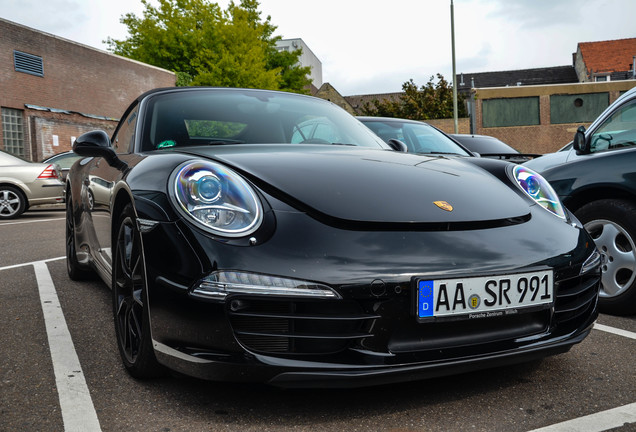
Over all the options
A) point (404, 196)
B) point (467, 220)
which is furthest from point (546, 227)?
point (404, 196)

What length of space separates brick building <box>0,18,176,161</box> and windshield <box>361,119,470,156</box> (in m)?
17.1

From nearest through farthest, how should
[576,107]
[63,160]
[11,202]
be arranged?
[11,202] → [63,160] → [576,107]

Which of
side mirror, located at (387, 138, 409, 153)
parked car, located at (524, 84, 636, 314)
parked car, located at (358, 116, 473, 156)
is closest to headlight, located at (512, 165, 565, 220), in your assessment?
side mirror, located at (387, 138, 409, 153)

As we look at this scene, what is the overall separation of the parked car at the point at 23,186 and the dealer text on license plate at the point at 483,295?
1047cm

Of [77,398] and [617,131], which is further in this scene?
[617,131]

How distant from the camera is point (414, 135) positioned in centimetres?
695

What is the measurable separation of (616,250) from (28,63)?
22.2 meters

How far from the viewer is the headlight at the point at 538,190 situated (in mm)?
2605

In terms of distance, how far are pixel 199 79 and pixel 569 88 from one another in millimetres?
18105

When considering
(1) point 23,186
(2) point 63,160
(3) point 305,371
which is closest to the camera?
(3) point 305,371

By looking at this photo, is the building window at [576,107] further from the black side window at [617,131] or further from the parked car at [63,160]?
the black side window at [617,131]

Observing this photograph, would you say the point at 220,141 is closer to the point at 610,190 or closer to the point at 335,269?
the point at 335,269

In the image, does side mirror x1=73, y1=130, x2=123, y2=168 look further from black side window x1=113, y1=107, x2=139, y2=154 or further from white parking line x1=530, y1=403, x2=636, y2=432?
white parking line x1=530, y1=403, x2=636, y2=432

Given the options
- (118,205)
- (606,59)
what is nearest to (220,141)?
(118,205)
